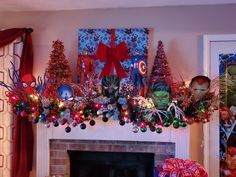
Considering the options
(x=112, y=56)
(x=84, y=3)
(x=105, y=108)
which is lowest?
(x=105, y=108)

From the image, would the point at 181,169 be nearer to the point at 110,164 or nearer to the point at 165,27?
the point at 110,164

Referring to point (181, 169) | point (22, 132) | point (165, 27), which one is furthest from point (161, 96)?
point (22, 132)

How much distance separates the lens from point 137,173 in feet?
9.51

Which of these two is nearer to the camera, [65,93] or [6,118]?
[65,93]

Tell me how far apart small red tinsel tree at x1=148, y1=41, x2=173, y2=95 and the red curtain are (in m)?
1.23

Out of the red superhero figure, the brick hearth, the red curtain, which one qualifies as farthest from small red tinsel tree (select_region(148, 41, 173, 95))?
the red curtain

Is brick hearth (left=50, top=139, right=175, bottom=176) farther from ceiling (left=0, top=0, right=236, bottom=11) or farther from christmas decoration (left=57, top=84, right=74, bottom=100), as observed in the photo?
ceiling (left=0, top=0, right=236, bottom=11)

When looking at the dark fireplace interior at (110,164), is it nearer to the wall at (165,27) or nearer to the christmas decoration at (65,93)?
the wall at (165,27)

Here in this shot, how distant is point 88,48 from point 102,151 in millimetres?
1004

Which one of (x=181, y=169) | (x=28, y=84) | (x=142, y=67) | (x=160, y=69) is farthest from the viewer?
(x=142, y=67)

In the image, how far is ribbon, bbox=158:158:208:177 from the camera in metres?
2.34

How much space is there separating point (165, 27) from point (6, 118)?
178cm

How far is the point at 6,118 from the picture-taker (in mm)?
2902

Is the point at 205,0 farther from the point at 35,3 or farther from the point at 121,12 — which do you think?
the point at 35,3
